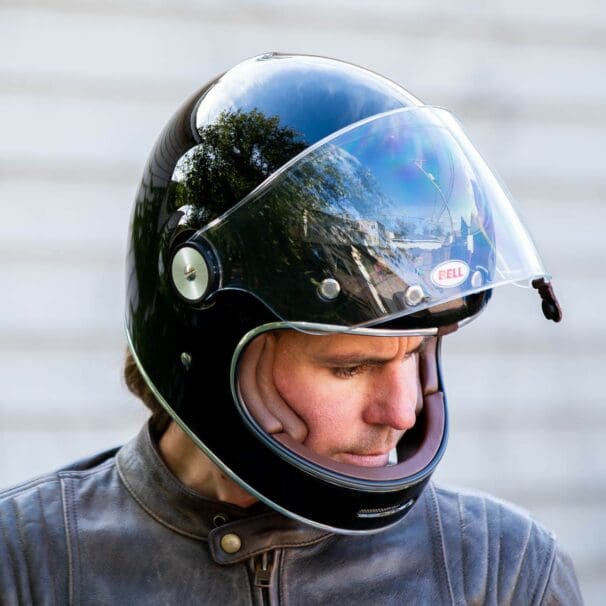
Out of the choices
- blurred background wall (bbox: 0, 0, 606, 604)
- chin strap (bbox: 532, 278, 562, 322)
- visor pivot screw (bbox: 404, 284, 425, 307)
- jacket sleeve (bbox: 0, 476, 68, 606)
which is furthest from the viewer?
blurred background wall (bbox: 0, 0, 606, 604)

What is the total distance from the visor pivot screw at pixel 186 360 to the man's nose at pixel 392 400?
278 millimetres

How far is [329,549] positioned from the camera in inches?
83.0

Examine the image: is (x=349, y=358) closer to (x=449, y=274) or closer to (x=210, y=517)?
(x=449, y=274)

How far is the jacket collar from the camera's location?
2.04m

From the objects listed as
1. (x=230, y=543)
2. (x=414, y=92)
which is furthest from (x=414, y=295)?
(x=414, y=92)

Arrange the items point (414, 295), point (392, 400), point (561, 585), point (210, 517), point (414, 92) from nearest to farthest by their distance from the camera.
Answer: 1. point (414, 295)
2. point (392, 400)
3. point (210, 517)
4. point (561, 585)
5. point (414, 92)

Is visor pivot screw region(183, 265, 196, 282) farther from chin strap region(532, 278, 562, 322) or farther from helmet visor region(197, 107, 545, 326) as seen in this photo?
chin strap region(532, 278, 562, 322)

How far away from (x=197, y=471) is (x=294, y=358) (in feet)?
0.95

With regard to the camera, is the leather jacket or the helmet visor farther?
the leather jacket

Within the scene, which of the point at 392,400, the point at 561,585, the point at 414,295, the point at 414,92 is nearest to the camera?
the point at 414,295

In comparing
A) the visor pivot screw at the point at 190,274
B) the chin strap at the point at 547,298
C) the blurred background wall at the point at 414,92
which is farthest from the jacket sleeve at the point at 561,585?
the blurred background wall at the point at 414,92

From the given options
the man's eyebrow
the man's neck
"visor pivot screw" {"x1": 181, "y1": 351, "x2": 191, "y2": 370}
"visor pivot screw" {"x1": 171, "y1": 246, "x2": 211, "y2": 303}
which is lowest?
the man's neck

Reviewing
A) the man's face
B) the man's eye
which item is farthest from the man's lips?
the man's eye

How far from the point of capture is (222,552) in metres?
2.03
